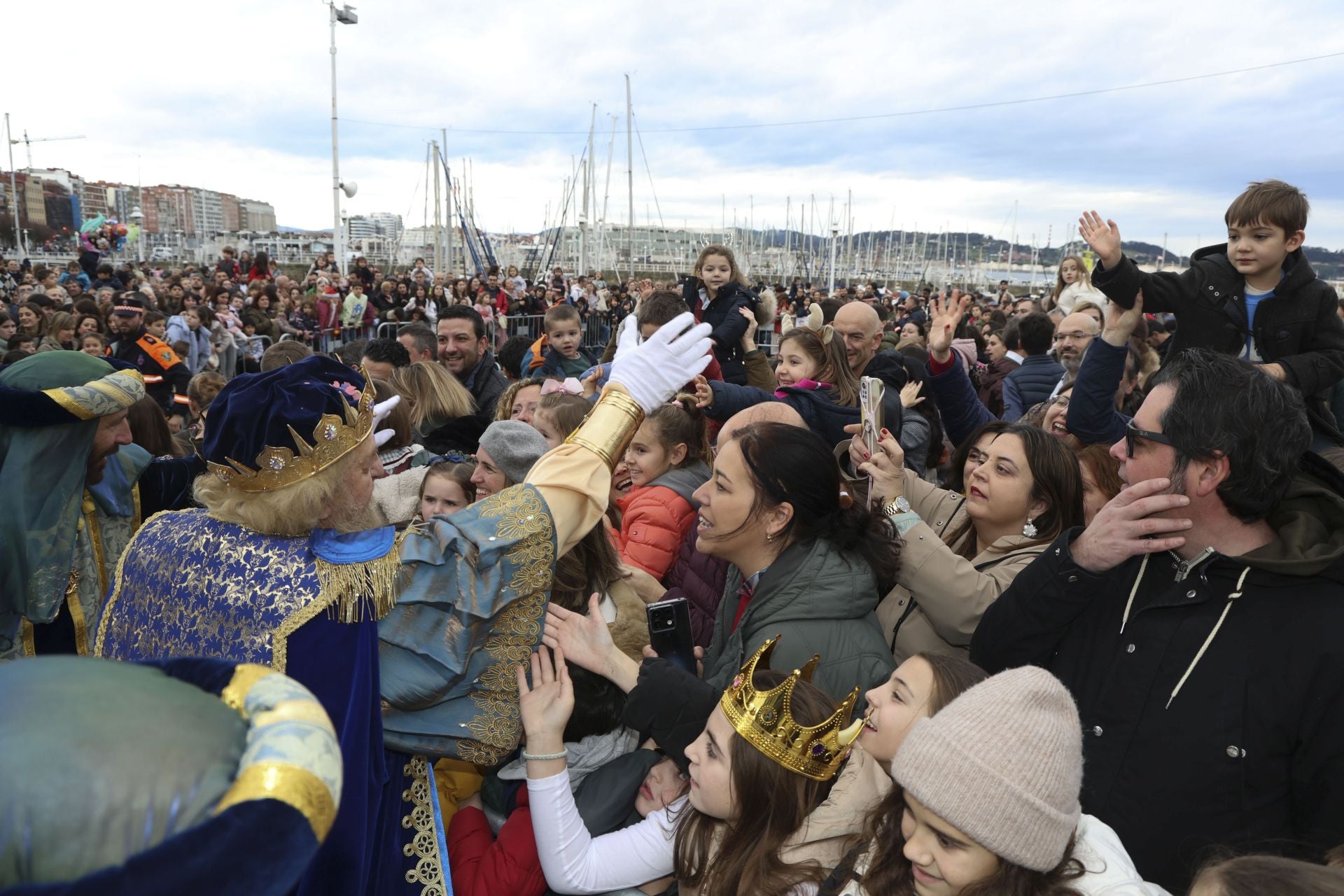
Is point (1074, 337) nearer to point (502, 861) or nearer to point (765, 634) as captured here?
point (765, 634)

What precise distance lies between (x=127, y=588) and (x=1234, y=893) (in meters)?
2.32

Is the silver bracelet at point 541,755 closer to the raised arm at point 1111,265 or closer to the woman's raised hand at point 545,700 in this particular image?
the woman's raised hand at point 545,700

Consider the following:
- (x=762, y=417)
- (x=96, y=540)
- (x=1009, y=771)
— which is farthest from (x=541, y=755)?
(x=96, y=540)

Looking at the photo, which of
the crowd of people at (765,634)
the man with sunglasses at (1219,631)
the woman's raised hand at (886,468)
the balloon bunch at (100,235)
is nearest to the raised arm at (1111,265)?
the crowd of people at (765,634)

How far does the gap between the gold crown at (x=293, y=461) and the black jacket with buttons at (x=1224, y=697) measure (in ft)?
5.87

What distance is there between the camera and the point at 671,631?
2717 millimetres

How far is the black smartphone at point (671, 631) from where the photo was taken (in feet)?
8.85

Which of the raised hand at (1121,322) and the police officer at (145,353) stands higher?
the raised hand at (1121,322)

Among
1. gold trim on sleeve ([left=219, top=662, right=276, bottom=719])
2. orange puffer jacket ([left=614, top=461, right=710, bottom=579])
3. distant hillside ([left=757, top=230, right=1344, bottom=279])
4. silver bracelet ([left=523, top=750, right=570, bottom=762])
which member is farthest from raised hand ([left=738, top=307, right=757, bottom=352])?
distant hillside ([left=757, top=230, right=1344, bottom=279])

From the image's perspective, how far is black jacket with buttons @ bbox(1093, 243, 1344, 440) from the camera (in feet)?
11.8

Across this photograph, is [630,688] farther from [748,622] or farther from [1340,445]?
[1340,445]

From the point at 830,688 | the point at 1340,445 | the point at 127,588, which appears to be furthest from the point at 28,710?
the point at 1340,445

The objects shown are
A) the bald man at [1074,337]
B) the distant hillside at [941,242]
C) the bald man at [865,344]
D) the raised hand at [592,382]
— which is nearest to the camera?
the raised hand at [592,382]

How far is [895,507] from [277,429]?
188cm
